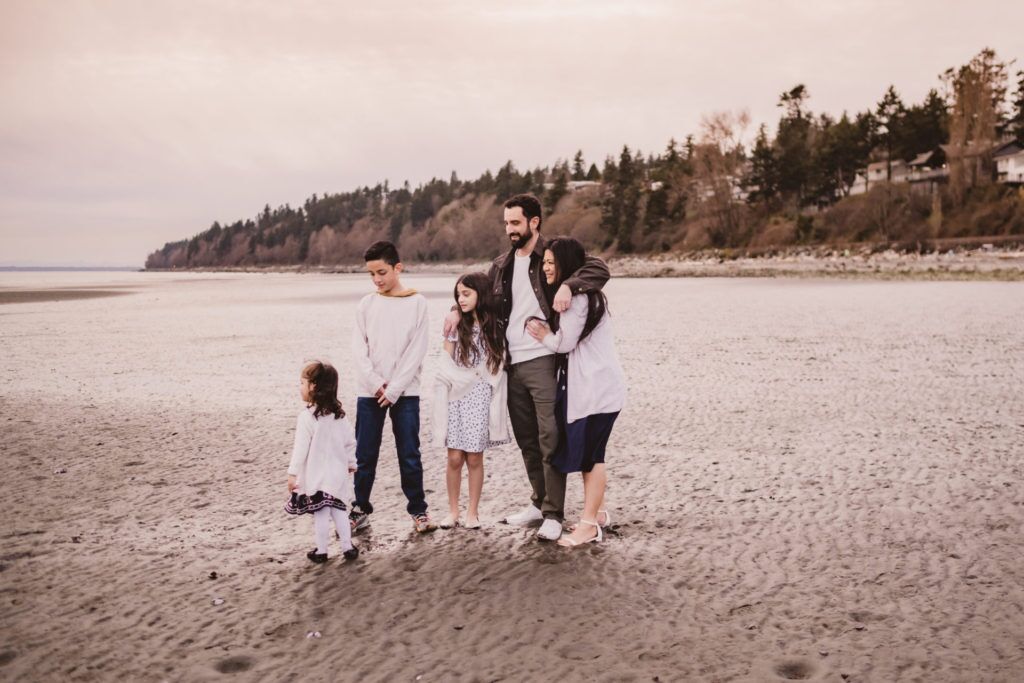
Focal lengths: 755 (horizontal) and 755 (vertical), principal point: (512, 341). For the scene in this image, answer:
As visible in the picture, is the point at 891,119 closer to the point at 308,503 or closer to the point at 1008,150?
the point at 1008,150

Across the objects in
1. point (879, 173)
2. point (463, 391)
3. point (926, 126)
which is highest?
point (926, 126)

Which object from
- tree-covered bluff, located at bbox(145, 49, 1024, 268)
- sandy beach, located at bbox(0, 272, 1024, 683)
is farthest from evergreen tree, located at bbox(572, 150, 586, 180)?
sandy beach, located at bbox(0, 272, 1024, 683)

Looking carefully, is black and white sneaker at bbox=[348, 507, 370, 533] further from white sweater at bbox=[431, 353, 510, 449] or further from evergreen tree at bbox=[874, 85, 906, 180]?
evergreen tree at bbox=[874, 85, 906, 180]

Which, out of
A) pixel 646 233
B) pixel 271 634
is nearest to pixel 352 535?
pixel 271 634

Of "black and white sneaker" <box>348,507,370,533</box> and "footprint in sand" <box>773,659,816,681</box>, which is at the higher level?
"black and white sneaker" <box>348,507,370,533</box>

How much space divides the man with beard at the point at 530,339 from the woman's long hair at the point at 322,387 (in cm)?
76

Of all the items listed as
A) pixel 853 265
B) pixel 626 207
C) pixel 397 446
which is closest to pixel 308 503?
pixel 397 446

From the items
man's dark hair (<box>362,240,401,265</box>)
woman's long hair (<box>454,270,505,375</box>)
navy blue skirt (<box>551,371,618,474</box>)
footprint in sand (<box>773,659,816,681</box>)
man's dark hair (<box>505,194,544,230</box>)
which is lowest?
footprint in sand (<box>773,659,816,681</box>)

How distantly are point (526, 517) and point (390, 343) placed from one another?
136 cm

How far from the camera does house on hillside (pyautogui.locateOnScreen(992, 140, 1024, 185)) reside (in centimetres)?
6894

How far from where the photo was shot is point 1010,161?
70500 mm

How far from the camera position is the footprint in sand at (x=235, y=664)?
2961 millimetres

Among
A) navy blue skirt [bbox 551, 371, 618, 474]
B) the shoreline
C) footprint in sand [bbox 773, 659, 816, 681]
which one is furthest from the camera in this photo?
the shoreline

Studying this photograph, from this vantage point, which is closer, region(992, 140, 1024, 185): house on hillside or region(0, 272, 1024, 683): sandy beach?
region(0, 272, 1024, 683): sandy beach
